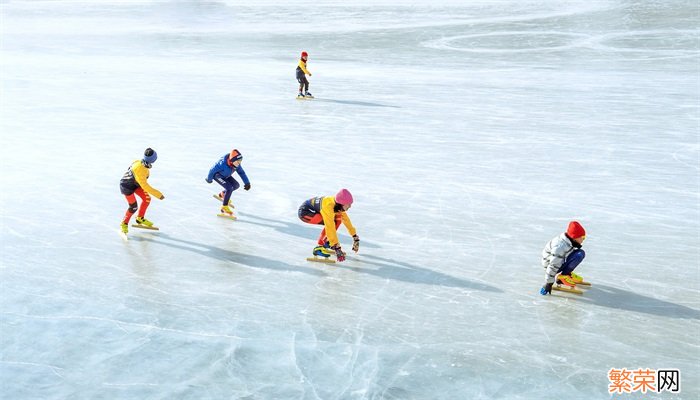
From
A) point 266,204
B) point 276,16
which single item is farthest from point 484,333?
point 276,16

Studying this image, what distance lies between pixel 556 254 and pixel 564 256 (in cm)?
8

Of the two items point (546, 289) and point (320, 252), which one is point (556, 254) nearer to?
point (546, 289)

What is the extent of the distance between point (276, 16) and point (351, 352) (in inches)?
1474

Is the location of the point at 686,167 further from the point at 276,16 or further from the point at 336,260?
the point at 276,16

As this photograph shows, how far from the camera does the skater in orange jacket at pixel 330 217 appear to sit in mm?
8023

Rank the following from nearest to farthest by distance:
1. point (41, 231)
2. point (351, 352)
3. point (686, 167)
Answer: point (351, 352), point (41, 231), point (686, 167)

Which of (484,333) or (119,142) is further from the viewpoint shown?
(119,142)

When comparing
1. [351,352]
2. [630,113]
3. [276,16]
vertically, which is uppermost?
[276,16]

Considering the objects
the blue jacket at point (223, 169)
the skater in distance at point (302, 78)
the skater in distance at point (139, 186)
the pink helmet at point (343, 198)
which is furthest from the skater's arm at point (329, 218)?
the skater in distance at point (302, 78)

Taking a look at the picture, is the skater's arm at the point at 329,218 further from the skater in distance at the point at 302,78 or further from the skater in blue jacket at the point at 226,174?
the skater in distance at the point at 302,78

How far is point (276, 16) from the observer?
138ft

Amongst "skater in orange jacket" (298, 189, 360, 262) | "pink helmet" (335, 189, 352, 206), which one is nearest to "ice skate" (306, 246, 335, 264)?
"skater in orange jacket" (298, 189, 360, 262)

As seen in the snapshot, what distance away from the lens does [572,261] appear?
7.48m

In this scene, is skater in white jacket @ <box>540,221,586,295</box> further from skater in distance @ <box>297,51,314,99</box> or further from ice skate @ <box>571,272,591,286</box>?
skater in distance @ <box>297,51,314,99</box>
